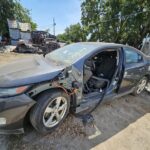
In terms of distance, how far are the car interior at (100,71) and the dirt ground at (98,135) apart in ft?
1.81

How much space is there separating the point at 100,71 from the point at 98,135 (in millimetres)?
1562

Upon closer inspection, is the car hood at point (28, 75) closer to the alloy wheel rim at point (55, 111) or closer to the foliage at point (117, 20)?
the alloy wheel rim at point (55, 111)

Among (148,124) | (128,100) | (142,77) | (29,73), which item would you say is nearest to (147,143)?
(148,124)

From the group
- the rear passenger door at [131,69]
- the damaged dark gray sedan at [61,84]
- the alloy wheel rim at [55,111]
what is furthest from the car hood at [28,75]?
the rear passenger door at [131,69]

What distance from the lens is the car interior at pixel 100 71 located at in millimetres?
3246

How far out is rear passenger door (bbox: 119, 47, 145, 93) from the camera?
356 cm

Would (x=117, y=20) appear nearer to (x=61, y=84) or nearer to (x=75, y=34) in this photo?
(x=61, y=84)

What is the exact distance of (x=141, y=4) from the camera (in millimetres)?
15578

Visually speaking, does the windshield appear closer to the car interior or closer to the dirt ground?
the car interior

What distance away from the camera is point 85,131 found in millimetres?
2766

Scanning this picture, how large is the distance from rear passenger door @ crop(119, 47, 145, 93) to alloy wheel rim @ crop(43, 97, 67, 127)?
1550mm

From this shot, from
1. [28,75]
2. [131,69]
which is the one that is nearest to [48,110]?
[28,75]

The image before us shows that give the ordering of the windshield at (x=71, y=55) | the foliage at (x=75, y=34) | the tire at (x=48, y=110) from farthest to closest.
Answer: the foliage at (x=75, y=34) → the windshield at (x=71, y=55) → the tire at (x=48, y=110)

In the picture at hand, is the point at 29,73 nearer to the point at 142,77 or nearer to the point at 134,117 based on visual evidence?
the point at 134,117
